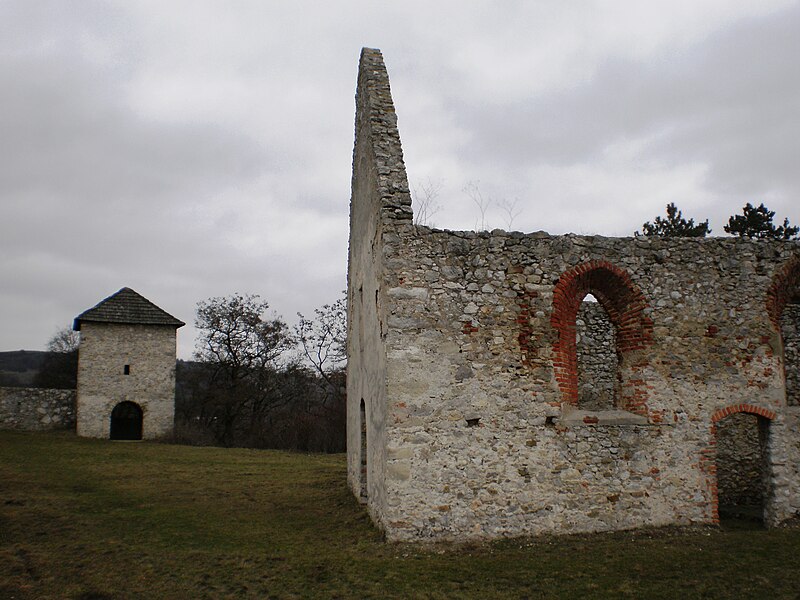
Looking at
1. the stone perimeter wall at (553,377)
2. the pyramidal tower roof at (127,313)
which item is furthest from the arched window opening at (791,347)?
the pyramidal tower roof at (127,313)

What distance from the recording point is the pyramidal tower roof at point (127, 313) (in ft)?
80.5

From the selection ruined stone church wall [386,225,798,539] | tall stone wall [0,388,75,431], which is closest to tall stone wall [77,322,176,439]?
tall stone wall [0,388,75,431]

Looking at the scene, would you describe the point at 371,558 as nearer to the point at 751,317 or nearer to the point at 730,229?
the point at 751,317

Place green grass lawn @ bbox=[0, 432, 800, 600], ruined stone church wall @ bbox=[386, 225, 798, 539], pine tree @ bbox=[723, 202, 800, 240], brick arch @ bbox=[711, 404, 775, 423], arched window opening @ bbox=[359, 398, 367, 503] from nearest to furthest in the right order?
green grass lawn @ bbox=[0, 432, 800, 600]
ruined stone church wall @ bbox=[386, 225, 798, 539]
brick arch @ bbox=[711, 404, 775, 423]
arched window opening @ bbox=[359, 398, 367, 503]
pine tree @ bbox=[723, 202, 800, 240]

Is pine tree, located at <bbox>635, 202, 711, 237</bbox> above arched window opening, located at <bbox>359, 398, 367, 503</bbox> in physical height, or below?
above

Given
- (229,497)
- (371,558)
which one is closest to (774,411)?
(371,558)

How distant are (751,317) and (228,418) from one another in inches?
1059

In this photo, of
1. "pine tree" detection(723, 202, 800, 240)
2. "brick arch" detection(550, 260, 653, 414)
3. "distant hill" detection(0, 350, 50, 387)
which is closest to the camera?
"brick arch" detection(550, 260, 653, 414)

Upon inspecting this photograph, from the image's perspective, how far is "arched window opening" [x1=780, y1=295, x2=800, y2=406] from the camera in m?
13.1

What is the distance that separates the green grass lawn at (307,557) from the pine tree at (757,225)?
1659 cm

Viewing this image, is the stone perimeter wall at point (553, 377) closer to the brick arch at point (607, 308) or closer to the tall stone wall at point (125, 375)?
the brick arch at point (607, 308)

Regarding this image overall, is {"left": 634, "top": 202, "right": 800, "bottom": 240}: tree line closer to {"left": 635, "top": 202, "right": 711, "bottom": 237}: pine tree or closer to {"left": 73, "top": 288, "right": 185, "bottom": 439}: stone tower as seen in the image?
{"left": 635, "top": 202, "right": 711, "bottom": 237}: pine tree

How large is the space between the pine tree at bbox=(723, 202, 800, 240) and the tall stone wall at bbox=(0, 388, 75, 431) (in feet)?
89.5

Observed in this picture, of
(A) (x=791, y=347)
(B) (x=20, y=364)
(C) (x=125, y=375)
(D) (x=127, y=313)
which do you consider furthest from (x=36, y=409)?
(B) (x=20, y=364)
